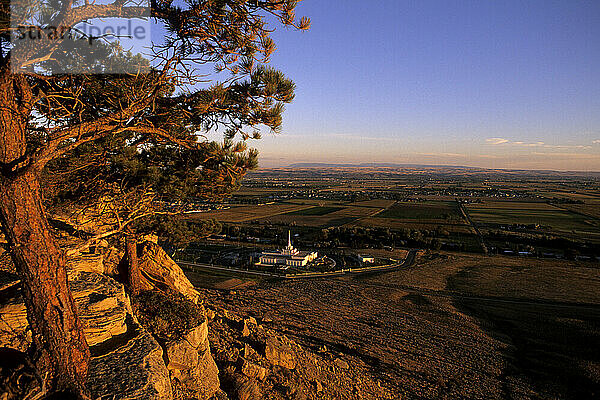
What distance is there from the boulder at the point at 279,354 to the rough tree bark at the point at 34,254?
19.2 ft

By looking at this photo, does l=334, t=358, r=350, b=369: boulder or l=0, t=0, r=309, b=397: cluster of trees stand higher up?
l=0, t=0, r=309, b=397: cluster of trees

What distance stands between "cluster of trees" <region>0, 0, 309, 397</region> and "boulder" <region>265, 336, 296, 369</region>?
435 cm

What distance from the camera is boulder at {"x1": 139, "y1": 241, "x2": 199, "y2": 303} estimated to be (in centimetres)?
959

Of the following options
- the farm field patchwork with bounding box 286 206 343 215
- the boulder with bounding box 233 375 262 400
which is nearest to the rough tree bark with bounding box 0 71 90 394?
the boulder with bounding box 233 375 262 400

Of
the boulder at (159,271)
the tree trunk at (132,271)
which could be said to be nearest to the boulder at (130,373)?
the tree trunk at (132,271)

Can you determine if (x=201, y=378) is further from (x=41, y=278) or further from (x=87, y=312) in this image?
(x=41, y=278)

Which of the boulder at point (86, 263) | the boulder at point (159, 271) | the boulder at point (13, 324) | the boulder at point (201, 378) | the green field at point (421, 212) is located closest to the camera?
the boulder at point (13, 324)

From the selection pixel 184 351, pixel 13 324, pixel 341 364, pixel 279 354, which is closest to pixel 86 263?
pixel 13 324

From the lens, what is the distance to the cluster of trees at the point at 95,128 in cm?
383

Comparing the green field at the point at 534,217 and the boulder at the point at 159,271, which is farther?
the green field at the point at 534,217

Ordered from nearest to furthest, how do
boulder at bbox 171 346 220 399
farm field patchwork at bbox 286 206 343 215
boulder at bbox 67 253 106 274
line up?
boulder at bbox 171 346 220 399 → boulder at bbox 67 253 106 274 → farm field patchwork at bbox 286 206 343 215

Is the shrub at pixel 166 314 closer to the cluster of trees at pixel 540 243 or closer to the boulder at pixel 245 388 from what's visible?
the boulder at pixel 245 388

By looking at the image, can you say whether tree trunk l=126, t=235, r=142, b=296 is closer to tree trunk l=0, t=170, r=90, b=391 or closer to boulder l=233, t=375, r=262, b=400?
boulder l=233, t=375, r=262, b=400

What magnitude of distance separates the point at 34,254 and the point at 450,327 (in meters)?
20.5
